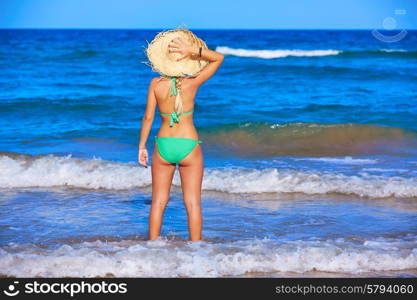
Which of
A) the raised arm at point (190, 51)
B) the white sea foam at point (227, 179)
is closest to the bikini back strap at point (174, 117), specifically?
the raised arm at point (190, 51)

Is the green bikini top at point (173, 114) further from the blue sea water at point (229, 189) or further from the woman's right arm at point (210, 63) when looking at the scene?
the blue sea water at point (229, 189)

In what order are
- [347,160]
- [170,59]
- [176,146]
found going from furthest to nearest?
[347,160] < [176,146] < [170,59]

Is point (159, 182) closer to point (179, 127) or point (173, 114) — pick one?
point (179, 127)

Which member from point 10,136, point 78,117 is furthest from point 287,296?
point 78,117

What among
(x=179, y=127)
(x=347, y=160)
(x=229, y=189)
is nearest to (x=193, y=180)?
(x=179, y=127)

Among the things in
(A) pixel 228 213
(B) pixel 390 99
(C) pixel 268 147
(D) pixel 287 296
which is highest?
(B) pixel 390 99

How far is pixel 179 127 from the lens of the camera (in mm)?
4828

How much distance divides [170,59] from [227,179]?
3588mm

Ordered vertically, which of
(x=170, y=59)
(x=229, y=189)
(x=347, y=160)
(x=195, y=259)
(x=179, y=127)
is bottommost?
(x=195, y=259)

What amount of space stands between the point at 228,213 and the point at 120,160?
3506 mm

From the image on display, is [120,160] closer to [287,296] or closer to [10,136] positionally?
[10,136]

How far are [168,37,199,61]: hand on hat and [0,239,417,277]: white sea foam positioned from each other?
1.59 metres

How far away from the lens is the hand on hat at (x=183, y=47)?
459 centimetres

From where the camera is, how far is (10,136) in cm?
1202
